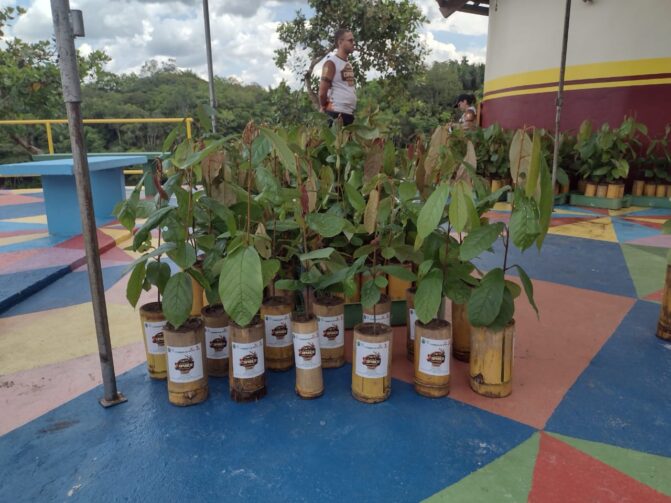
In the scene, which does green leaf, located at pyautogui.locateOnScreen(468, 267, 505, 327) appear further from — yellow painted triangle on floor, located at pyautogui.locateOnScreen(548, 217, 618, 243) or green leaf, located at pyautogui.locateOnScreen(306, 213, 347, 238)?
yellow painted triangle on floor, located at pyautogui.locateOnScreen(548, 217, 618, 243)

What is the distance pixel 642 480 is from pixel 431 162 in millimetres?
1135

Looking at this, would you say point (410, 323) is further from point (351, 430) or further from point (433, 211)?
point (433, 211)

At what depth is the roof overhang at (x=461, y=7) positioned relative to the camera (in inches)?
297

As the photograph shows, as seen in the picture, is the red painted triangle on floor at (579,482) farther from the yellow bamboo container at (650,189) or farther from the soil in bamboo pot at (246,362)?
the yellow bamboo container at (650,189)

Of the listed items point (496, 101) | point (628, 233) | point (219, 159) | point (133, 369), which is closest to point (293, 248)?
point (219, 159)

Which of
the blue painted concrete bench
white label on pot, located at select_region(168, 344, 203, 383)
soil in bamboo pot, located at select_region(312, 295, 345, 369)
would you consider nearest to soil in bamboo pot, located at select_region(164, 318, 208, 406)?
white label on pot, located at select_region(168, 344, 203, 383)

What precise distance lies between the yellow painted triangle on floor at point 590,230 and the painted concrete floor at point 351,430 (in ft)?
5.74

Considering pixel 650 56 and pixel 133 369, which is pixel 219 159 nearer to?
pixel 133 369

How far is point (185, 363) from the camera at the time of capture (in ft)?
5.38

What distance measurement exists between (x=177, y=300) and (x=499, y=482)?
1.02m

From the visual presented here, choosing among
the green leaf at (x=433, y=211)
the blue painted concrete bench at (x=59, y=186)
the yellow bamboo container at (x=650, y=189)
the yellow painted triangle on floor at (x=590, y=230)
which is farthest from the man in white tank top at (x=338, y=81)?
→ the yellow bamboo container at (x=650, y=189)

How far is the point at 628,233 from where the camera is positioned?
4.07 meters

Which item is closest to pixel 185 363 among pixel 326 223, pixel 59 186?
pixel 326 223

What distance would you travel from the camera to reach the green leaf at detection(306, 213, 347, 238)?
161 centimetres
